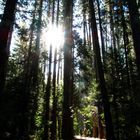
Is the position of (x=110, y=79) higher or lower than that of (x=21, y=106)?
higher

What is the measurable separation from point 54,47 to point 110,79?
7.33m

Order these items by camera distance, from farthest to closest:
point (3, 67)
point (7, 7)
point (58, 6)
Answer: point (58, 6)
point (7, 7)
point (3, 67)

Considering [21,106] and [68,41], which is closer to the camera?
[21,106]

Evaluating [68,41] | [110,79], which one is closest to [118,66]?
[110,79]

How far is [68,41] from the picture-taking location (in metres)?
14.6

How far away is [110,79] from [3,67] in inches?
308

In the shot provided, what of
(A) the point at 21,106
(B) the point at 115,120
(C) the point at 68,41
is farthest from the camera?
(C) the point at 68,41

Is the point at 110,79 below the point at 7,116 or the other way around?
the other way around

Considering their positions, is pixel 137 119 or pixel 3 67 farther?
pixel 137 119

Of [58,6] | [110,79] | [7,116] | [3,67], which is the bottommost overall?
[7,116]

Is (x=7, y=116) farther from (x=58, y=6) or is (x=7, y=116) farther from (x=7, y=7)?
(x=58, y=6)

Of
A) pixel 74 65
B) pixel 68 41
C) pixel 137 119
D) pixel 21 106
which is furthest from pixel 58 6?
pixel 137 119

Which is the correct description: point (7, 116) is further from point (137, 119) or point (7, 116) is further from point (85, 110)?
point (85, 110)

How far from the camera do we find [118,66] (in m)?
Answer: 15.9
